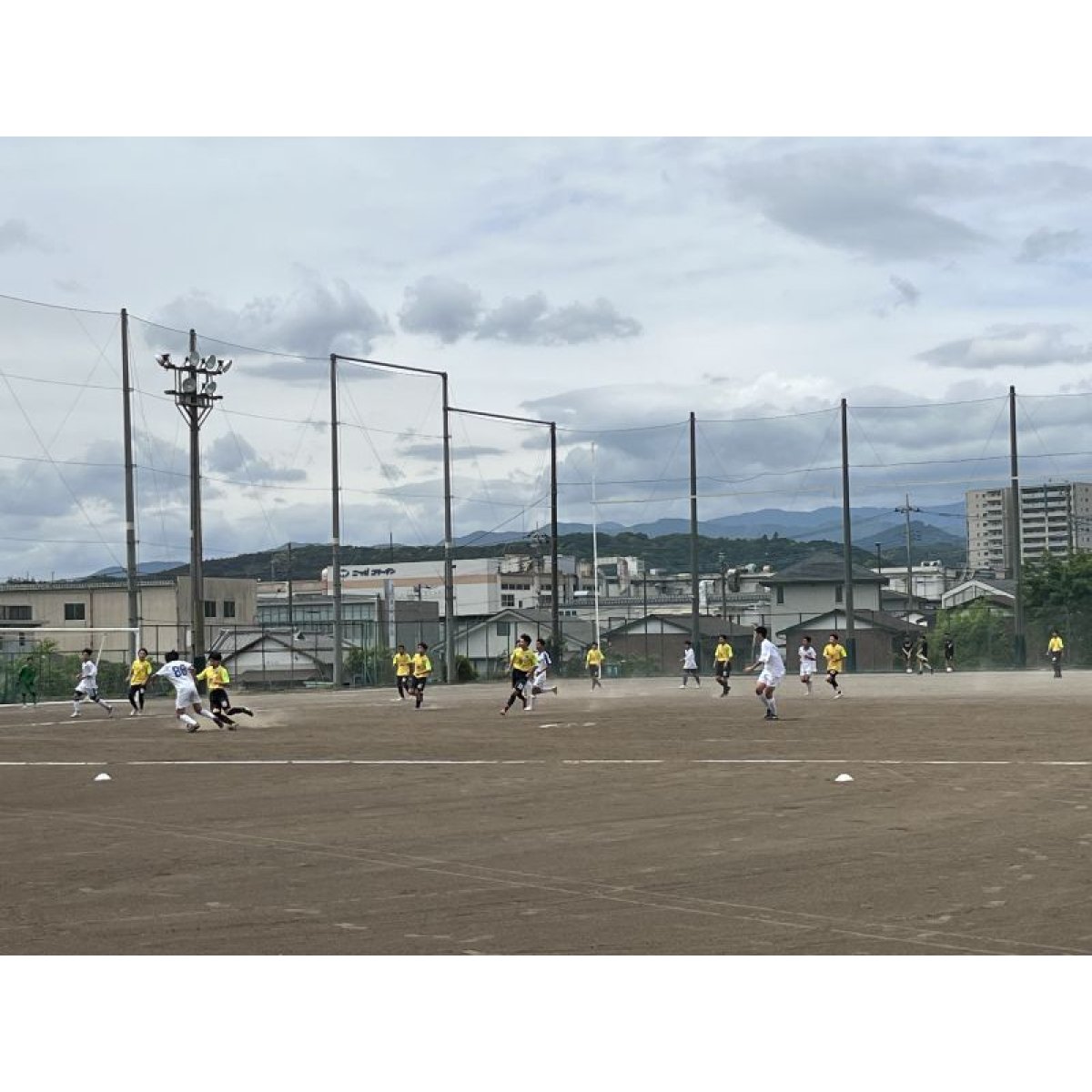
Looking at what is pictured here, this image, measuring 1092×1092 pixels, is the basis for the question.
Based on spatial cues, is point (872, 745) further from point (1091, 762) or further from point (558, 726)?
point (558, 726)

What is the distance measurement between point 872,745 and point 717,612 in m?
92.8

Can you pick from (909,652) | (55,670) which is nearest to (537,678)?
(55,670)

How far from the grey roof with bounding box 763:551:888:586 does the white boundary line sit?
77.0 meters

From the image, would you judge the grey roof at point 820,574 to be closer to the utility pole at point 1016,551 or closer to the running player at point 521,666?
the utility pole at point 1016,551

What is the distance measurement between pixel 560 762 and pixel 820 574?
78785 mm

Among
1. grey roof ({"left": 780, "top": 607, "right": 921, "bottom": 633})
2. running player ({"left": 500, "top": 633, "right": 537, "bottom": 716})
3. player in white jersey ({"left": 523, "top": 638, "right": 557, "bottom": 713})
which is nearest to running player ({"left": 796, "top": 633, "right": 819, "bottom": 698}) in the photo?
player in white jersey ({"left": 523, "top": 638, "right": 557, "bottom": 713})

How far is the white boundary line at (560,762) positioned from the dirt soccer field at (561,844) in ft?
0.35

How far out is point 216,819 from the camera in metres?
15.2

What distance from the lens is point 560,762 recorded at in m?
21.4

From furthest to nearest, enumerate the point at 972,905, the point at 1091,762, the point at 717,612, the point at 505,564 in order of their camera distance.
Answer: the point at 505,564, the point at 717,612, the point at 1091,762, the point at 972,905

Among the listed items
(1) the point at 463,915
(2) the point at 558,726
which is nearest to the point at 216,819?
(1) the point at 463,915
